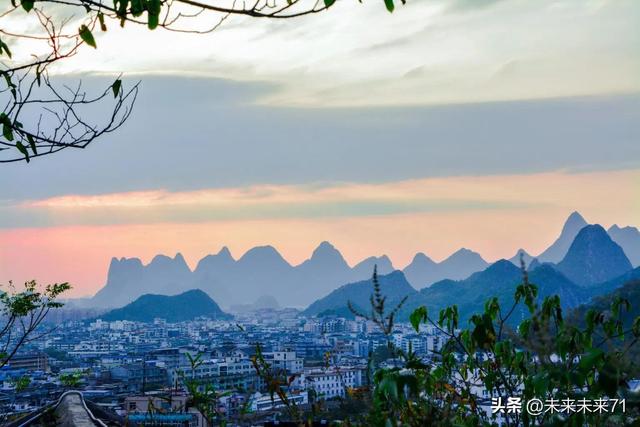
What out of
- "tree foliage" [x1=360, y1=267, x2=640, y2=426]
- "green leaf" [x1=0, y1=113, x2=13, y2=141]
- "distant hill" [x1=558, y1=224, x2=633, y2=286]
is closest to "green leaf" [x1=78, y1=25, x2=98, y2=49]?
"green leaf" [x1=0, y1=113, x2=13, y2=141]

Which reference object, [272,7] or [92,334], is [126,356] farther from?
[272,7]

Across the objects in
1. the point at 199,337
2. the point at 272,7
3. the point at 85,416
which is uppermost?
the point at 272,7

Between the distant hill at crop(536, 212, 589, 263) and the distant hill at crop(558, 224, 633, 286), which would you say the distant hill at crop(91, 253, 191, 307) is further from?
the distant hill at crop(558, 224, 633, 286)

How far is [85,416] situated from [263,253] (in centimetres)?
17896

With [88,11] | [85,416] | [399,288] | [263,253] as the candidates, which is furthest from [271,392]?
[263,253]

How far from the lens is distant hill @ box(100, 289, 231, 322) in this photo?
9625cm

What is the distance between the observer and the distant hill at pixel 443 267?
150m

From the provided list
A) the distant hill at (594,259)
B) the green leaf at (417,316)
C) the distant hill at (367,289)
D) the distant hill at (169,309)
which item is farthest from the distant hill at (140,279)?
the green leaf at (417,316)

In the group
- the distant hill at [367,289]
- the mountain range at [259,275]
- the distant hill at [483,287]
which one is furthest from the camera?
the mountain range at [259,275]

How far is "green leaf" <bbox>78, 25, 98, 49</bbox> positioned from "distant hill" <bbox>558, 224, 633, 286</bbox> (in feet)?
281

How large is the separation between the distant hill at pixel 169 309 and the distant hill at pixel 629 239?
62.7 meters

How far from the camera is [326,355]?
1.65 m

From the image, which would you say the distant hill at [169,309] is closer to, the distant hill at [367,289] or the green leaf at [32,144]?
the distant hill at [367,289]

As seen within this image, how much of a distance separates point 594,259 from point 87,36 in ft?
295
